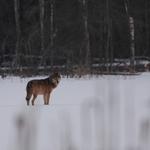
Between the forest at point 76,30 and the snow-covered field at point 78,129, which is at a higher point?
the forest at point 76,30

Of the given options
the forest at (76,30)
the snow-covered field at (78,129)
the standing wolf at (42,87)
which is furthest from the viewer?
the forest at (76,30)

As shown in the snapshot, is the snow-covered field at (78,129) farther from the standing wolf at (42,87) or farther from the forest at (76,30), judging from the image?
the forest at (76,30)

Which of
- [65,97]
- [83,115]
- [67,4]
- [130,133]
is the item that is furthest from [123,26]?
[130,133]

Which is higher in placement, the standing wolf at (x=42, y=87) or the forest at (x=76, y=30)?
the forest at (x=76, y=30)

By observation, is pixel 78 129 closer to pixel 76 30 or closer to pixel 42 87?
pixel 42 87

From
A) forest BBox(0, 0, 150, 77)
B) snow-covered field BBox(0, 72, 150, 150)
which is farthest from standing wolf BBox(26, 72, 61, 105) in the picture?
forest BBox(0, 0, 150, 77)

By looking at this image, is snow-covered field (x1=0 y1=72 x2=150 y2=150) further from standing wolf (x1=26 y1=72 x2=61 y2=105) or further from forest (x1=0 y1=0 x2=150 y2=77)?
forest (x1=0 y1=0 x2=150 y2=77)

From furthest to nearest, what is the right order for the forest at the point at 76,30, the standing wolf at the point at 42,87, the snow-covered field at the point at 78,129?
the forest at the point at 76,30, the standing wolf at the point at 42,87, the snow-covered field at the point at 78,129

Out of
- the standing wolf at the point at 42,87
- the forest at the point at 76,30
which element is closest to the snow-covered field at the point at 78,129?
the standing wolf at the point at 42,87

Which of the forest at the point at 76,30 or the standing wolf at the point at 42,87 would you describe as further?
the forest at the point at 76,30

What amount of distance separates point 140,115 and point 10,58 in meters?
21.2

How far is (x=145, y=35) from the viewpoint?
27547 mm

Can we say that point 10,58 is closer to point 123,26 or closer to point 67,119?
point 123,26

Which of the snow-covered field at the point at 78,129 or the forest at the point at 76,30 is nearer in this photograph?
the snow-covered field at the point at 78,129
